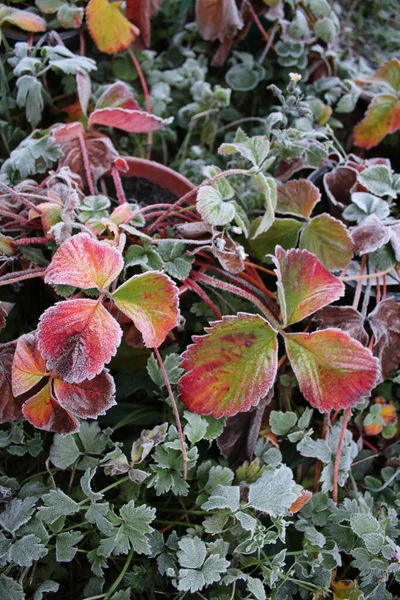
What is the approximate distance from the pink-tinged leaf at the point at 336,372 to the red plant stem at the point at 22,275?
41 cm

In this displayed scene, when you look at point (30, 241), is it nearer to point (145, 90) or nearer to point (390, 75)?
point (145, 90)

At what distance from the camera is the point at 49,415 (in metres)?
0.74

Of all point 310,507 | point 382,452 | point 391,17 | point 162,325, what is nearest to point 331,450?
point 310,507

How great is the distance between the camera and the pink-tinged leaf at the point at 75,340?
69 cm

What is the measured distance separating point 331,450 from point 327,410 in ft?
0.34

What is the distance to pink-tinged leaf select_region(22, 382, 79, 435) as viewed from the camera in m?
0.74

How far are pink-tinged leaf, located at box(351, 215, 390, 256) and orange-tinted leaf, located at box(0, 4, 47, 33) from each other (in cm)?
75

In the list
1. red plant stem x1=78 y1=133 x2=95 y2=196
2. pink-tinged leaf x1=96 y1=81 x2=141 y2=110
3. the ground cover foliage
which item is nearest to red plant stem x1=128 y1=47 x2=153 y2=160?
the ground cover foliage

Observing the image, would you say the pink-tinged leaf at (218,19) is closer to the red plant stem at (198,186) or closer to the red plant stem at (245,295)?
the red plant stem at (198,186)

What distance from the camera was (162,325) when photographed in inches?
29.4

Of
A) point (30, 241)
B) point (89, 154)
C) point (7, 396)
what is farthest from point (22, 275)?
point (89, 154)

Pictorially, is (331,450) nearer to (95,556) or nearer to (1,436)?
(95,556)

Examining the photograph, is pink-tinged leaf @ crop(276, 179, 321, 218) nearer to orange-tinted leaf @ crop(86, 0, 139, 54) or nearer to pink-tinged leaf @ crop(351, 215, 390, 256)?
pink-tinged leaf @ crop(351, 215, 390, 256)

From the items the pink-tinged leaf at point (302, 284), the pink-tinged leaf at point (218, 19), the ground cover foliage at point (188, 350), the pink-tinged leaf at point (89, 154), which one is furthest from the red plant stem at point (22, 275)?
the pink-tinged leaf at point (218, 19)
